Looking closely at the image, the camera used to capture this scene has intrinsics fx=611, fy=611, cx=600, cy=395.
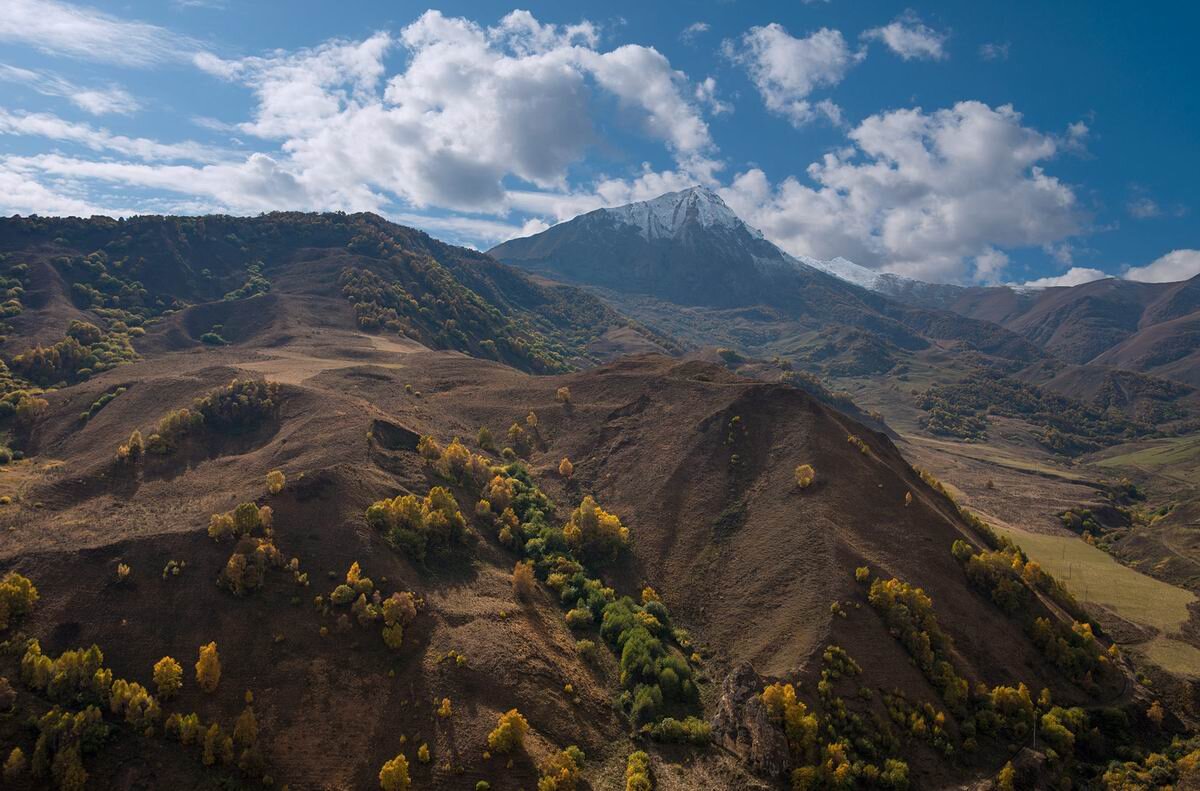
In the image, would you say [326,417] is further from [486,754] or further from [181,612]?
[486,754]

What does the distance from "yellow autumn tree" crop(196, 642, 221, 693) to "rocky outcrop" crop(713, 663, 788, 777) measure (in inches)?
1596

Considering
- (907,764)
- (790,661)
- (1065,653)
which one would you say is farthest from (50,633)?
(1065,653)

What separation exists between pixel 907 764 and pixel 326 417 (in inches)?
3073

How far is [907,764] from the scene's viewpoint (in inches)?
1965

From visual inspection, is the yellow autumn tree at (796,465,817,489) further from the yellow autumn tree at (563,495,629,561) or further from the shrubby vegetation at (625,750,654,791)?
the shrubby vegetation at (625,750,654,791)

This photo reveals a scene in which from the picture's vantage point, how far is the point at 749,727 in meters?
51.2

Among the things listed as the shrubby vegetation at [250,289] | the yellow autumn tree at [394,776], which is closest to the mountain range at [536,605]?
the yellow autumn tree at [394,776]

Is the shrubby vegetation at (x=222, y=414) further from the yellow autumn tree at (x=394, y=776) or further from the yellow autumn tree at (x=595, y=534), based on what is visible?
the yellow autumn tree at (x=394, y=776)

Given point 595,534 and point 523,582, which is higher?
point 595,534

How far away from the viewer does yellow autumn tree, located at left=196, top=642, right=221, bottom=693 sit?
45.4m

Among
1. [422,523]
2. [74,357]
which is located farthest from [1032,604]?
[74,357]

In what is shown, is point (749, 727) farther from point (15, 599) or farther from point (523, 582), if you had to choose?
point (15, 599)

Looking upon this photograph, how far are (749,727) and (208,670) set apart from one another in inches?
1682

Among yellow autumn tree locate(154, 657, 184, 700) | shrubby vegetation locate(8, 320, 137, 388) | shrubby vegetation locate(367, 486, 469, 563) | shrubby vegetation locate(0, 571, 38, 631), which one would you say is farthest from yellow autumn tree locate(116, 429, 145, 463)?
shrubby vegetation locate(8, 320, 137, 388)
